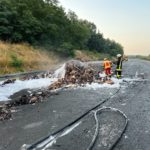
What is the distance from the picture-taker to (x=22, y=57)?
42125 millimetres

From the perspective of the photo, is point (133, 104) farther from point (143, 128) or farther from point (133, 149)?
point (133, 149)

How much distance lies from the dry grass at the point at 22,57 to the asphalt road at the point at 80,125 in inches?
724

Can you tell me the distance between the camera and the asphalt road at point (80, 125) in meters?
8.42

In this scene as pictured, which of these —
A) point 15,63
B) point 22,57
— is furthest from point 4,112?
point 22,57

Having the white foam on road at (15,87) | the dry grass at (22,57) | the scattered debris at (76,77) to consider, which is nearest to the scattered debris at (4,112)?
the white foam on road at (15,87)

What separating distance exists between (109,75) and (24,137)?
51.7 feet

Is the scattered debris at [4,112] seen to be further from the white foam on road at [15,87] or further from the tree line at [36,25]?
the tree line at [36,25]

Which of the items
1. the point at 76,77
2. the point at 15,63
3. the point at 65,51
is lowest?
the point at 15,63

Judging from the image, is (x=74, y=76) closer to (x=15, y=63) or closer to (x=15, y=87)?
(x=15, y=87)

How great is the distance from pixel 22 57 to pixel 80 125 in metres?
32.7

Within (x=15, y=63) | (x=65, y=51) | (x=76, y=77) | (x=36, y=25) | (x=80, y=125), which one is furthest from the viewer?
(x=65, y=51)

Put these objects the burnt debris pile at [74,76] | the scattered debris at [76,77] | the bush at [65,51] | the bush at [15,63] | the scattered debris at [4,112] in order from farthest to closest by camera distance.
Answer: the bush at [65,51] < the bush at [15,63] < the scattered debris at [76,77] < the burnt debris pile at [74,76] < the scattered debris at [4,112]

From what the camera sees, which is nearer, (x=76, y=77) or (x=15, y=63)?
(x=76, y=77)

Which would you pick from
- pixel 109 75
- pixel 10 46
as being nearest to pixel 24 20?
pixel 10 46
